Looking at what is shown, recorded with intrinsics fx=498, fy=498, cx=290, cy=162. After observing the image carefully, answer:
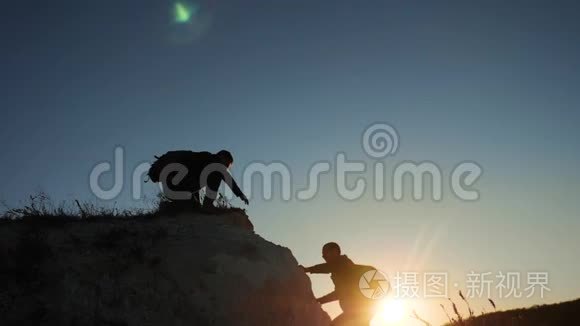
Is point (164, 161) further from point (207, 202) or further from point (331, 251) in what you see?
point (331, 251)

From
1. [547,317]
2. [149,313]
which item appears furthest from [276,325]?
[547,317]

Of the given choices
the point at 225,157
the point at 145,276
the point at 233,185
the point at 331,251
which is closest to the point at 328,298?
the point at 331,251

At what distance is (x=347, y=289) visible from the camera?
835cm

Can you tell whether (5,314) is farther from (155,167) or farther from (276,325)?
(155,167)

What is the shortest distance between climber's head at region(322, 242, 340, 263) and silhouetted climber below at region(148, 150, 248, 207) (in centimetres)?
392

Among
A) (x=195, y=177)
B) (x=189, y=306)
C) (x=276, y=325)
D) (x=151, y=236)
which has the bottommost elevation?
(x=276, y=325)

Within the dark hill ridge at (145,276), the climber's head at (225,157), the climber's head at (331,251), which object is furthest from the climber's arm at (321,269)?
the climber's head at (225,157)

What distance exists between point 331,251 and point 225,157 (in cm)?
485

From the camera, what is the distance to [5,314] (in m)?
7.39

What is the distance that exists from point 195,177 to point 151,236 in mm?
2730

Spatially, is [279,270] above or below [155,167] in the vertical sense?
below

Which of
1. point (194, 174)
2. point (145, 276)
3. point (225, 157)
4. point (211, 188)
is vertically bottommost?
point (145, 276)

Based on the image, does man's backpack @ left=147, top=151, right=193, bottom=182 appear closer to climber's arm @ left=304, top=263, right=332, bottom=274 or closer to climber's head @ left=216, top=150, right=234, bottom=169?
climber's head @ left=216, top=150, right=234, bottom=169

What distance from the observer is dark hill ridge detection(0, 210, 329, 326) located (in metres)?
7.70
